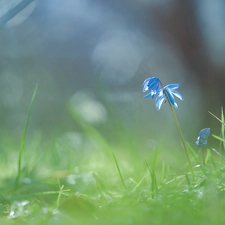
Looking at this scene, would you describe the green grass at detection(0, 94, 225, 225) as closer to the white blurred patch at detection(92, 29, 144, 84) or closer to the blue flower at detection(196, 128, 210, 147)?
the blue flower at detection(196, 128, 210, 147)

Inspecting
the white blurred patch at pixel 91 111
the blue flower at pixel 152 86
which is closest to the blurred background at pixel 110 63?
the white blurred patch at pixel 91 111

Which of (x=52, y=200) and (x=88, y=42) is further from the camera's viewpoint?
(x=88, y=42)

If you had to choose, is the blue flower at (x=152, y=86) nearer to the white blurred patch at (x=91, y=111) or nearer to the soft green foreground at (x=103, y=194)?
the soft green foreground at (x=103, y=194)

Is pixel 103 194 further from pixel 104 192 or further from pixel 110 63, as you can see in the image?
pixel 110 63

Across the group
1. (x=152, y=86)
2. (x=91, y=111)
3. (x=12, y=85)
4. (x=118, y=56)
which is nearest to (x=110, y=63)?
(x=118, y=56)

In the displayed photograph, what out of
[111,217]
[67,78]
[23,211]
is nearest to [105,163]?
[23,211]

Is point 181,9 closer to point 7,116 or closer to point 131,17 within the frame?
point 7,116

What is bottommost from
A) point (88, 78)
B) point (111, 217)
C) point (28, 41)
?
point (88, 78)

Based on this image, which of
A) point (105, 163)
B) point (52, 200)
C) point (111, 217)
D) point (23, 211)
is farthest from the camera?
point (105, 163)
